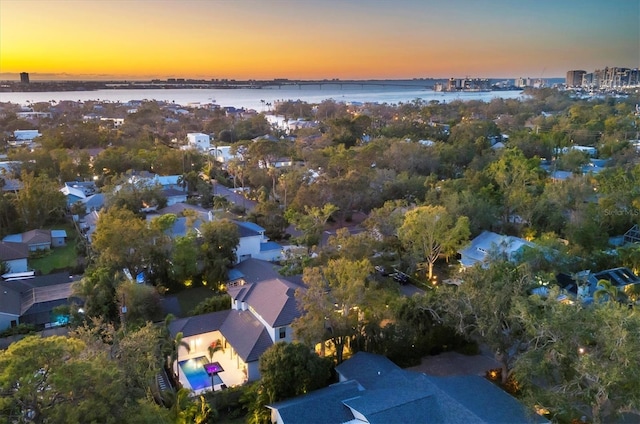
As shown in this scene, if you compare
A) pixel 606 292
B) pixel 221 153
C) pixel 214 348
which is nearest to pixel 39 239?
pixel 214 348

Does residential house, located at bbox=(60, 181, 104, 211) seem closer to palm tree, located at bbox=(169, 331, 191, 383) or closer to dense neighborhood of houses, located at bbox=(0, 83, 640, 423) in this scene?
dense neighborhood of houses, located at bbox=(0, 83, 640, 423)

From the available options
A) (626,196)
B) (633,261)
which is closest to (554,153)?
(626,196)

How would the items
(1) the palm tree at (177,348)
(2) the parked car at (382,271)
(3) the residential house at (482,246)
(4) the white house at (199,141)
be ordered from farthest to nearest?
(4) the white house at (199,141), (3) the residential house at (482,246), (2) the parked car at (382,271), (1) the palm tree at (177,348)

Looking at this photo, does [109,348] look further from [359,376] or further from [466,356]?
[466,356]

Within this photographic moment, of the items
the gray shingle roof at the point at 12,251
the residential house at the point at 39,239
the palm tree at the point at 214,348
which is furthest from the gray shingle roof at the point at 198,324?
Answer: the residential house at the point at 39,239

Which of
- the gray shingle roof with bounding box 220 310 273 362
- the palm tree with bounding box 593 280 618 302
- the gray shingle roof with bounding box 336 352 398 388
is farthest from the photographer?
the palm tree with bounding box 593 280 618 302

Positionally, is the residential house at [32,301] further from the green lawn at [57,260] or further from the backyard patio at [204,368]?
the backyard patio at [204,368]

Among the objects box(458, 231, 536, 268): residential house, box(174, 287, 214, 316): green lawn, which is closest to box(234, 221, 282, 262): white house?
box(174, 287, 214, 316): green lawn
